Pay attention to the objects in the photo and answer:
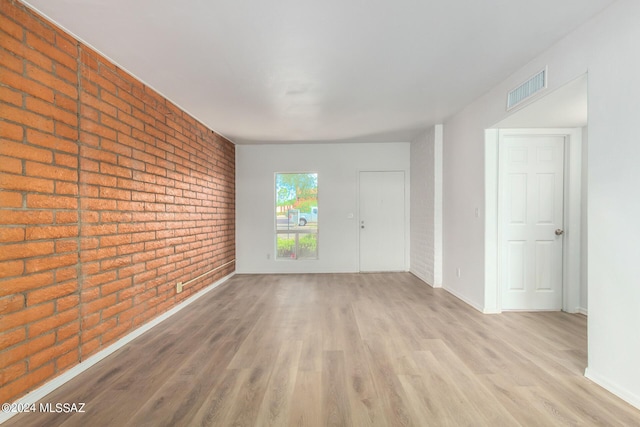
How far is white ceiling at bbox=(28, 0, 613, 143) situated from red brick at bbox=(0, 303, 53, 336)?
1923mm

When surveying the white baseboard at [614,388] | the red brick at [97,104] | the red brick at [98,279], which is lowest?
the white baseboard at [614,388]

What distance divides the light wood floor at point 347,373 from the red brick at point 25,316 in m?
0.53

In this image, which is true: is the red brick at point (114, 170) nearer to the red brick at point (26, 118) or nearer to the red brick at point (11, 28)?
the red brick at point (26, 118)

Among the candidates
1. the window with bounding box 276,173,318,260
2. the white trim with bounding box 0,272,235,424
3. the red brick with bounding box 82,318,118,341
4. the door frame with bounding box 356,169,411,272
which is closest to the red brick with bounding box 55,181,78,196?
the red brick with bounding box 82,318,118,341

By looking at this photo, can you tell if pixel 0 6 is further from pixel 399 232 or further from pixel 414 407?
pixel 399 232

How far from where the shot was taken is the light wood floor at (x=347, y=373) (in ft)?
6.02

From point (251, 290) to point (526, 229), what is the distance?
388 centimetres

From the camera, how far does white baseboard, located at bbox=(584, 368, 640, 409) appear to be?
1913mm

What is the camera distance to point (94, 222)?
251 centimetres

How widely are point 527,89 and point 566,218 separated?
5.89ft

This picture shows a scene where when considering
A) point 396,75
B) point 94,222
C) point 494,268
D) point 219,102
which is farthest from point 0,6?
point 494,268

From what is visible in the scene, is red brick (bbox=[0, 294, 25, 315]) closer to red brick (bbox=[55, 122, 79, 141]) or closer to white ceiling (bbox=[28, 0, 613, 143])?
red brick (bbox=[55, 122, 79, 141])

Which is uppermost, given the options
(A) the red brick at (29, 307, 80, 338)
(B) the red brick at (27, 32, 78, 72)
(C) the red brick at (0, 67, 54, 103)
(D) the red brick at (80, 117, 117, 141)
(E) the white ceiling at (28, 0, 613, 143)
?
(E) the white ceiling at (28, 0, 613, 143)

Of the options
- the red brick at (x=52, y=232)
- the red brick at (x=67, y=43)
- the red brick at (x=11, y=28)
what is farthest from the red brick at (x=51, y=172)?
the red brick at (x=67, y=43)
